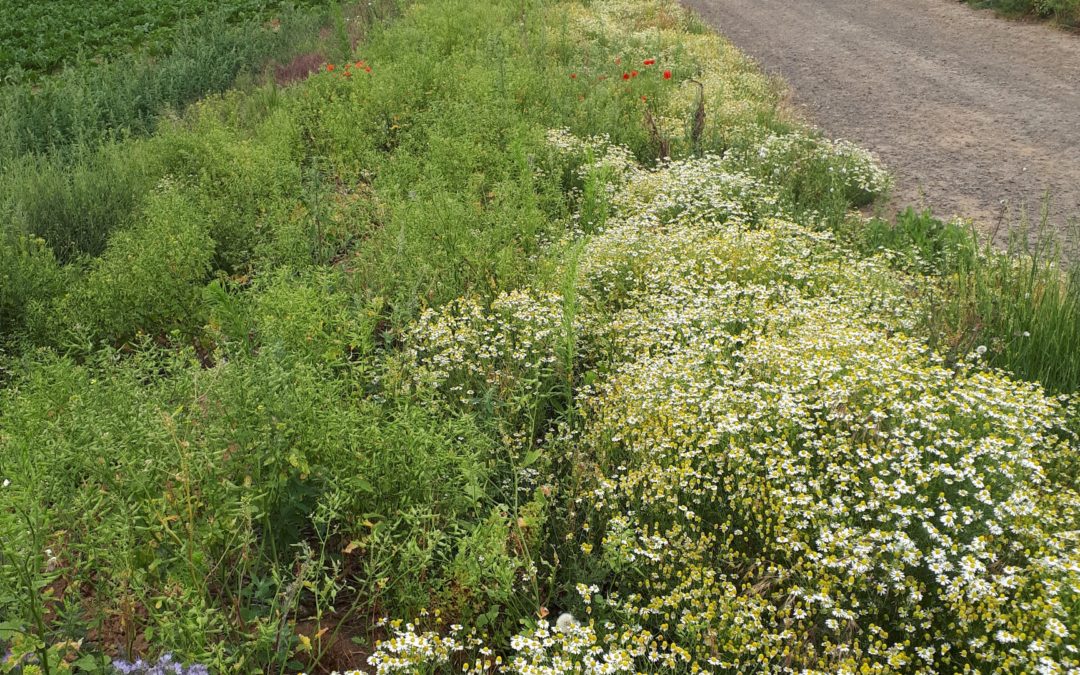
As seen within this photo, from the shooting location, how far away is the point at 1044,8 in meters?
13.8

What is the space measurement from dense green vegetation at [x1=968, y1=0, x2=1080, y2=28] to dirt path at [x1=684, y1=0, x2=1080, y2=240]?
0.26 m

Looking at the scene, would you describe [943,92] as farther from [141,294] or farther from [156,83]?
[156,83]

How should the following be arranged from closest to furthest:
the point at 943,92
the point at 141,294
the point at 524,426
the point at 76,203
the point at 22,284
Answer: the point at 524,426 < the point at 141,294 < the point at 22,284 < the point at 76,203 < the point at 943,92

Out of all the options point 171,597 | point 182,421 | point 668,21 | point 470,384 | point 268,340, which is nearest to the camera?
point 171,597

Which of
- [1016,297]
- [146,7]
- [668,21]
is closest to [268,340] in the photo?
[1016,297]

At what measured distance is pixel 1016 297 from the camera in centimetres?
485

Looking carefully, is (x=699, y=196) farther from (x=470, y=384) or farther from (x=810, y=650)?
(x=810, y=650)

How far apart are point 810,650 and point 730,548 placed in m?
0.58

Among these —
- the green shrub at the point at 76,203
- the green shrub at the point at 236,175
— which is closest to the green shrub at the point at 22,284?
the green shrub at the point at 76,203

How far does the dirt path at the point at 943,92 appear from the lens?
309 inches

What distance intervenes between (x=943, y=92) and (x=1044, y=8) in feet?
16.0

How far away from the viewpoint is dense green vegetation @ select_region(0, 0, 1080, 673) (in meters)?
2.88

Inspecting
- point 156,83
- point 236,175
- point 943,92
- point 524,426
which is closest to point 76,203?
point 236,175

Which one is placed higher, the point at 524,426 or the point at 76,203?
the point at 76,203
